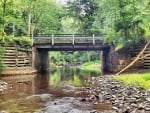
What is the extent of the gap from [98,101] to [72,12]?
62.0 metres

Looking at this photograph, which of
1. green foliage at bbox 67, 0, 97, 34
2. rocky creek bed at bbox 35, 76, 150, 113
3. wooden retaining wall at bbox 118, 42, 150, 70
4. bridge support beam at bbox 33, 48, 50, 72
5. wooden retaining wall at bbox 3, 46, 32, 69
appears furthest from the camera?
green foliage at bbox 67, 0, 97, 34

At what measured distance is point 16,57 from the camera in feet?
142

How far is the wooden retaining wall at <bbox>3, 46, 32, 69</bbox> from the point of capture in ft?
137

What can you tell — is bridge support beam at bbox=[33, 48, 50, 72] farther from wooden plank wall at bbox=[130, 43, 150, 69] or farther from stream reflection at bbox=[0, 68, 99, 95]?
wooden plank wall at bbox=[130, 43, 150, 69]

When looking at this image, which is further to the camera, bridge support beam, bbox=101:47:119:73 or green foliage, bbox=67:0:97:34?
green foliage, bbox=67:0:97:34

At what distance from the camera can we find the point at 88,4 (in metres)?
76.3

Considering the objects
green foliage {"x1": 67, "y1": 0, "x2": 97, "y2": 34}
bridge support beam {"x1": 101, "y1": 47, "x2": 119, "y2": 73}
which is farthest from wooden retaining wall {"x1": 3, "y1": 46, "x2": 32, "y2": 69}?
green foliage {"x1": 67, "y1": 0, "x2": 97, "y2": 34}

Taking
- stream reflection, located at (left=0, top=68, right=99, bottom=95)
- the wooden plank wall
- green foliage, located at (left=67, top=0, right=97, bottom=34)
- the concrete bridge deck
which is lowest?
stream reflection, located at (left=0, top=68, right=99, bottom=95)

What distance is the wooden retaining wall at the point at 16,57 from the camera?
41781mm

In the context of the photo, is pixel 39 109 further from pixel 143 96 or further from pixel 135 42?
pixel 135 42

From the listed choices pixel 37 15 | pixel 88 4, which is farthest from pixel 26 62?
pixel 88 4

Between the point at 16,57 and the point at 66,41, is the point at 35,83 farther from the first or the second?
the point at 66,41

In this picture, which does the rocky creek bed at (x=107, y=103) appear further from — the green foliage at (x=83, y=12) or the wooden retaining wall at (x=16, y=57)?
the green foliage at (x=83, y=12)

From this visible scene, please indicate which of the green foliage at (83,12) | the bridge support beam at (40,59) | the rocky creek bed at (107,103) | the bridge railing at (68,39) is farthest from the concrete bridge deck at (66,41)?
the rocky creek bed at (107,103)
